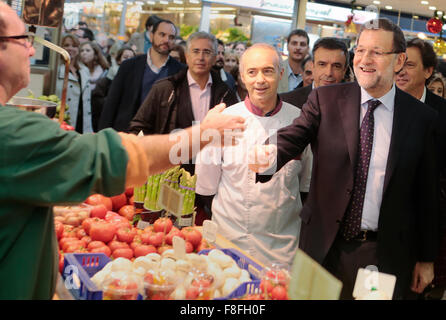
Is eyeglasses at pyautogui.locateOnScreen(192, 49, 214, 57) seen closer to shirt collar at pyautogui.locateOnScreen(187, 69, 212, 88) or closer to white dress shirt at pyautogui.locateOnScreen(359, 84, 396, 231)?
shirt collar at pyautogui.locateOnScreen(187, 69, 212, 88)

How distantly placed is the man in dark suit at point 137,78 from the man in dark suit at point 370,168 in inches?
109

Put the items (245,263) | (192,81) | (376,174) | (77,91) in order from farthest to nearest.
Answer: (77,91) < (192,81) < (376,174) < (245,263)

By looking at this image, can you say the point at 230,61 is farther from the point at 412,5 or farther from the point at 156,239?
the point at 412,5

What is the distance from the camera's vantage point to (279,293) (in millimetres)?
1923

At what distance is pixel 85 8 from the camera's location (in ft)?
23.3

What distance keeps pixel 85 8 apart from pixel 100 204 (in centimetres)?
474

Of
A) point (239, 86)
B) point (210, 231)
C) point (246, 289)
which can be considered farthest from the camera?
point (239, 86)

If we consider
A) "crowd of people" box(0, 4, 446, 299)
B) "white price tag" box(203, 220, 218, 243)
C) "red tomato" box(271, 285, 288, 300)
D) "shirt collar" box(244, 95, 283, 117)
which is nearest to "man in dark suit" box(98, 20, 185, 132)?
"crowd of people" box(0, 4, 446, 299)

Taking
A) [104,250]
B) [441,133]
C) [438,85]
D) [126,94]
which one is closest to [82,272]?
[104,250]

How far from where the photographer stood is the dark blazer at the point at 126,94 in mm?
5246

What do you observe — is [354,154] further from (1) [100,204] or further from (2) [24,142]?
(2) [24,142]

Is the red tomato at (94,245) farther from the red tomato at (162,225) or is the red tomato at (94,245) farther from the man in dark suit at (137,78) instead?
the man in dark suit at (137,78)

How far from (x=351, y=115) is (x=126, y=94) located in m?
3.07
